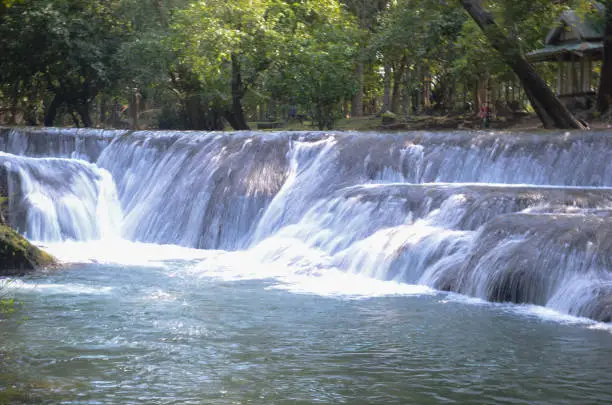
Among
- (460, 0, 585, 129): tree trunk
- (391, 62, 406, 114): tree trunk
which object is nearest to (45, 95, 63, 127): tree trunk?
(391, 62, 406, 114): tree trunk

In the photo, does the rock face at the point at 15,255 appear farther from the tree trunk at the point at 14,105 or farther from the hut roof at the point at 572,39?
the tree trunk at the point at 14,105

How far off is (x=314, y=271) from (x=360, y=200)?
2191 mm

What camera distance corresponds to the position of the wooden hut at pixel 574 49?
2900 cm

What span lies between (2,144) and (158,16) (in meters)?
9.19

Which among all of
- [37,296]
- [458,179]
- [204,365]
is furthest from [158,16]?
[204,365]

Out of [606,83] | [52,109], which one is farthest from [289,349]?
[52,109]

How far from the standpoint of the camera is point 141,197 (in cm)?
2150

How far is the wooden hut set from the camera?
29.0m

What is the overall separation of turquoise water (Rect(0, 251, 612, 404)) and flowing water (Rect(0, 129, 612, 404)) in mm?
36

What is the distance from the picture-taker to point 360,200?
16266 millimetres

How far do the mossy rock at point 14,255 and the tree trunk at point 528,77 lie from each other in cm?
1139

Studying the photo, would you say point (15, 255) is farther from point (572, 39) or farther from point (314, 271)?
point (572, 39)

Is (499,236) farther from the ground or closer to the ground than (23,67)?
closer to the ground

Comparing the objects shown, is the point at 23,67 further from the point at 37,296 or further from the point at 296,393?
the point at 296,393
